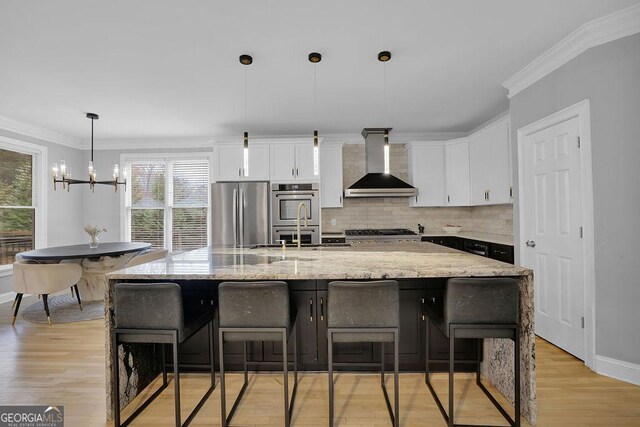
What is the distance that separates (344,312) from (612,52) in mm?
2784

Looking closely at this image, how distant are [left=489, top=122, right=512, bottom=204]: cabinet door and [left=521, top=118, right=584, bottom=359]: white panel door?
0.79 metres

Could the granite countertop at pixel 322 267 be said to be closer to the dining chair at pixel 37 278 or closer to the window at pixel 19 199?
the dining chair at pixel 37 278

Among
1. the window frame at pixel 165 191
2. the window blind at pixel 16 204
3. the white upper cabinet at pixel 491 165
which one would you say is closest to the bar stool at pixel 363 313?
the white upper cabinet at pixel 491 165

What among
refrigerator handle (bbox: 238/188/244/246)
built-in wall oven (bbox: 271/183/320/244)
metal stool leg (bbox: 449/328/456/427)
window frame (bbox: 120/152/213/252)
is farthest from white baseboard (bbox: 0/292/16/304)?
metal stool leg (bbox: 449/328/456/427)

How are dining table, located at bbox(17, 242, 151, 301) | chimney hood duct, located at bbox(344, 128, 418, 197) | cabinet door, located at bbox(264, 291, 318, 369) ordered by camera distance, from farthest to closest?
chimney hood duct, located at bbox(344, 128, 418, 197) < dining table, located at bbox(17, 242, 151, 301) < cabinet door, located at bbox(264, 291, 318, 369)

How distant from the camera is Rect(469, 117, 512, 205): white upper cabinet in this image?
13.2 feet

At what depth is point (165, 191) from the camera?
5.74 meters

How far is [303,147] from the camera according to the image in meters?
5.00

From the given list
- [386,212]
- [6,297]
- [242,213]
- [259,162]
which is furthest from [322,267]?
[6,297]

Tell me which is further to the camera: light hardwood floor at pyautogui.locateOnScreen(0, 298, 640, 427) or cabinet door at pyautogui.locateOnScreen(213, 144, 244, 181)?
cabinet door at pyautogui.locateOnScreen(213, 144, 244, 181)

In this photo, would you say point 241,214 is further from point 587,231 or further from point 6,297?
point 587,231

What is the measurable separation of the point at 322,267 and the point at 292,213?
2.92m

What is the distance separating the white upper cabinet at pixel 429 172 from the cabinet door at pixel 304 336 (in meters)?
3.49

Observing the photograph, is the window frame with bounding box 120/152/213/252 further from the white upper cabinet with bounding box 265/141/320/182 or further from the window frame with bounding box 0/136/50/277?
the white upper cabinet with bounding box 265/141/320/182
